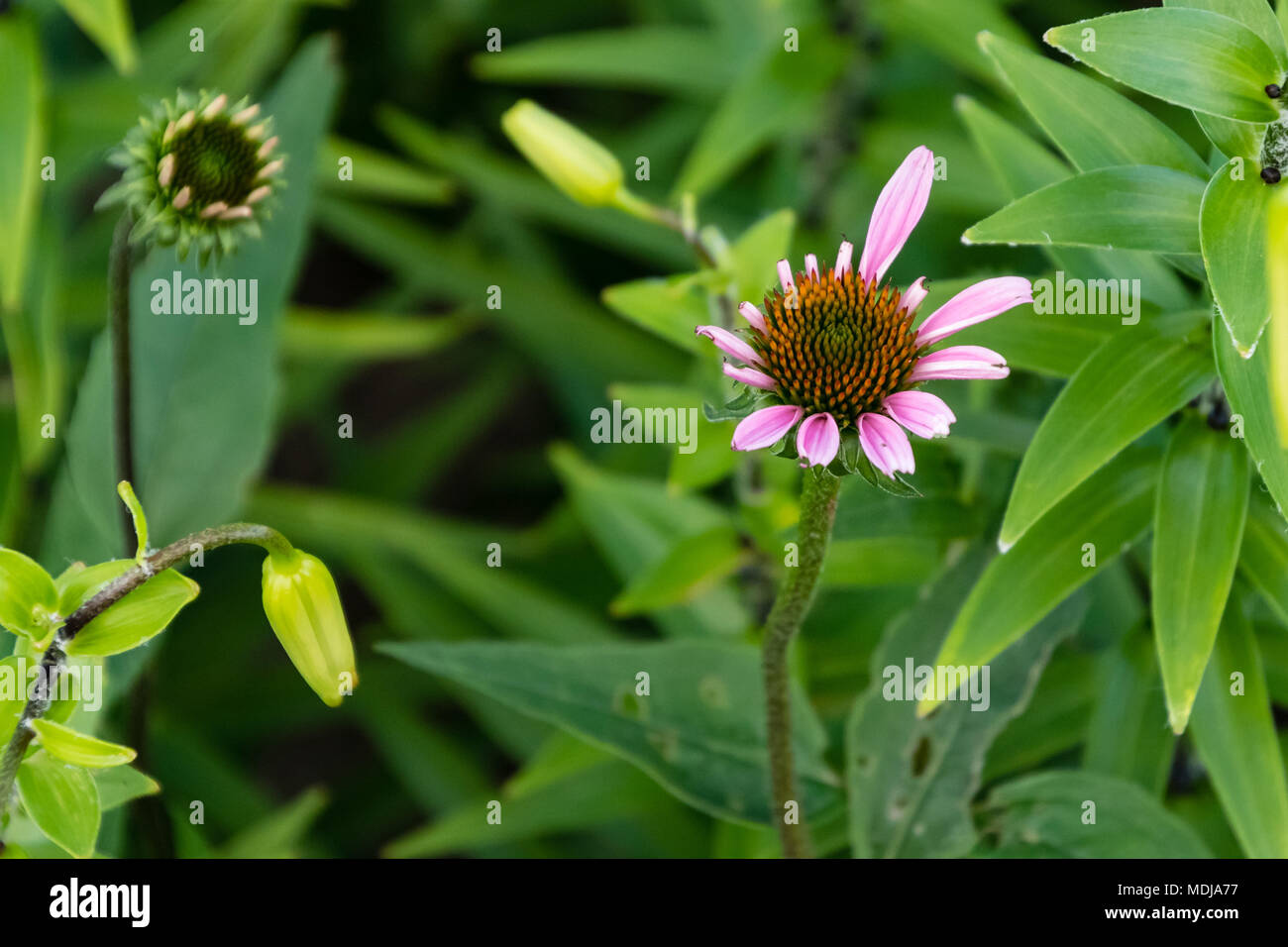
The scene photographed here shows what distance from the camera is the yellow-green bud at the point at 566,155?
20.2 inches

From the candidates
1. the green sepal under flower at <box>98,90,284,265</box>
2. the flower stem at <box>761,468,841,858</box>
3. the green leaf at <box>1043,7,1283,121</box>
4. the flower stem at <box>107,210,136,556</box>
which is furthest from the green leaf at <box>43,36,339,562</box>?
the green leaf at <box>1043,7,1283,121</box>

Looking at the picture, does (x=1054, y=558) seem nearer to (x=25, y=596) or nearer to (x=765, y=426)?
(x=765, y=426)

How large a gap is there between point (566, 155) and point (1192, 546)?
0.30m

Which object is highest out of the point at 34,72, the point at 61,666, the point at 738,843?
the point at 34,72

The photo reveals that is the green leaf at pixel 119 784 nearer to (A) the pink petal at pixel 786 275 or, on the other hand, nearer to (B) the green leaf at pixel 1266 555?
(A) the pink petal at pixel 786 275

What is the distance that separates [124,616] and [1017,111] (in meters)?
0.71

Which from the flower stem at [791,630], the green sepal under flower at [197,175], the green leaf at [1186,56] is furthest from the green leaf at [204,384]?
the green leaf at [1186,56]

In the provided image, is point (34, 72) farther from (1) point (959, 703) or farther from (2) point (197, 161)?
(1) point (959, 703)

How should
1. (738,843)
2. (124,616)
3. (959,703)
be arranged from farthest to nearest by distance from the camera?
(738,843) < (959,703) < (124,616)

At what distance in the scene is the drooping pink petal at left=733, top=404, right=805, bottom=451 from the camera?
0.35 m

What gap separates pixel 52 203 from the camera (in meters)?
0.84

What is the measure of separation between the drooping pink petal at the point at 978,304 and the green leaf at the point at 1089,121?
11 cm

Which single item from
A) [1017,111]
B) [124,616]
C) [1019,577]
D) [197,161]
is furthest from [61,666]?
[1017,111]

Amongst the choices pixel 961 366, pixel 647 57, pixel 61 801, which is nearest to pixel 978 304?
pixel 961 366
